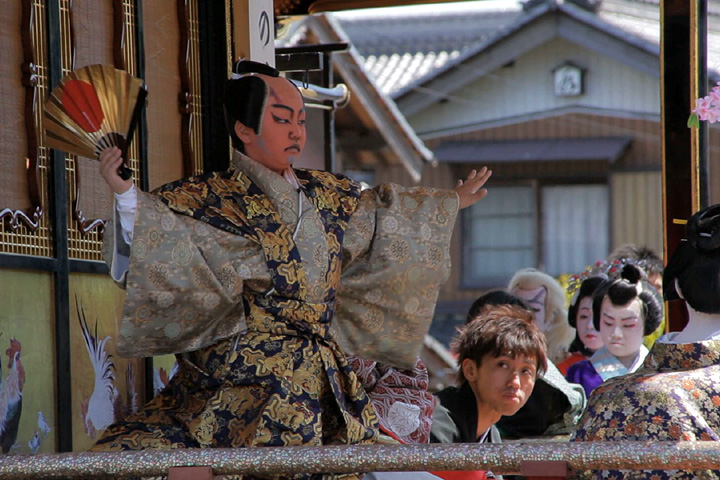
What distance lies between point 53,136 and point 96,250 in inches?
29.7

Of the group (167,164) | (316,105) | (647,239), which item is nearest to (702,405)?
(167,164)

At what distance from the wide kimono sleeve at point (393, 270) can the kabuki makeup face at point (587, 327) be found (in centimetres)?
221

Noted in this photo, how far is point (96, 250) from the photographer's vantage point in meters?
4.27

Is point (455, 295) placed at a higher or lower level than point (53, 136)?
lower

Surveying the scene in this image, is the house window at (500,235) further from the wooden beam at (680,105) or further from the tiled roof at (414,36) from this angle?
the wooden beam at (680,105)

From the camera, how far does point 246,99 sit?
12.6ft

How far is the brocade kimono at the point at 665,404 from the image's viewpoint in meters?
3.26

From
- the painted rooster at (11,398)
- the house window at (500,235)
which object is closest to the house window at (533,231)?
the house window at (500,235)

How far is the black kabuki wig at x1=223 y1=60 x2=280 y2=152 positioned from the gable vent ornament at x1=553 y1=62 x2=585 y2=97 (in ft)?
44.6

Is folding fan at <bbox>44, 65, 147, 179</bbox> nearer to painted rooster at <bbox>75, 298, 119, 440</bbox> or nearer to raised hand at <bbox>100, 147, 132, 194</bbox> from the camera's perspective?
raised hand at <bbox>100, 147, 132, 194</bbox>

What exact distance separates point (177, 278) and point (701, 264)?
1.50 m

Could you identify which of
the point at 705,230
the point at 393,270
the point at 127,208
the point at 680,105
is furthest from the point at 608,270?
the point at 127,208

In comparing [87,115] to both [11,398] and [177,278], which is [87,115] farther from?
[11,398]

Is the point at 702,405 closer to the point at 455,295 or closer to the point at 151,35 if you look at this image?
the point at 151,35
